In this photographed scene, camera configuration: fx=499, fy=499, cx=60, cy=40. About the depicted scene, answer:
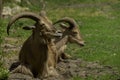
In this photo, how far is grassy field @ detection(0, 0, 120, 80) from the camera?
2005cm

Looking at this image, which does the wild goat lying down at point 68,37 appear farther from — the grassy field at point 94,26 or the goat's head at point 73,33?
the grassy field at point 94,26

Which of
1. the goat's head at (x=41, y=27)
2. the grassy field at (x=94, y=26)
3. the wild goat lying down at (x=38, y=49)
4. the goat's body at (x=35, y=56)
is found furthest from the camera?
the grassy field at (x=94, y=26)

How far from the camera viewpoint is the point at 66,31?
63.3ft

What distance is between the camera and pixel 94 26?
106ft

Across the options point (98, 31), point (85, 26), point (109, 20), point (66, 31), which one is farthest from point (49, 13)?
point (66, 31)

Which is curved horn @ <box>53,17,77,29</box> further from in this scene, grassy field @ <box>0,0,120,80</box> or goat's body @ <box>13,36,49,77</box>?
goat's body @ <box>13,36,49,77</box>

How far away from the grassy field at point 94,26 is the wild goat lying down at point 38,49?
2.84 feet

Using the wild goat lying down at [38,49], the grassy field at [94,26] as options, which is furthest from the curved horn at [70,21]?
the wild goat lying down at [38,49]

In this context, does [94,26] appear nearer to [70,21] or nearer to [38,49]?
[70,21]

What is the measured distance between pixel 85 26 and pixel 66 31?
12.8 meters

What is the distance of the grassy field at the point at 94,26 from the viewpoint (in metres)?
20.0

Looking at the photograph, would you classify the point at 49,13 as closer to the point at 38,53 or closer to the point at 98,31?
the point at 98,31

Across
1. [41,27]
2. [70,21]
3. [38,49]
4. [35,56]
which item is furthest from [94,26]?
[41,27]

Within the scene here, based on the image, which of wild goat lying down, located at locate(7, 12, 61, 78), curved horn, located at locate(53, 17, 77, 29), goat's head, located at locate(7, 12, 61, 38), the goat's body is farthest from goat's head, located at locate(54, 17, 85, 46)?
goat's head, located at locate(7, 12, 61, 38)
